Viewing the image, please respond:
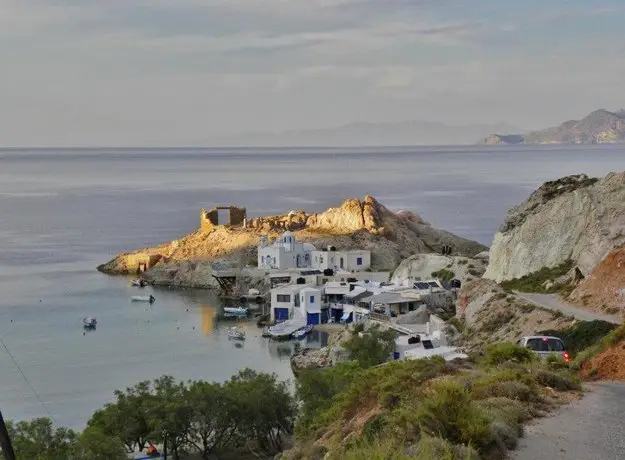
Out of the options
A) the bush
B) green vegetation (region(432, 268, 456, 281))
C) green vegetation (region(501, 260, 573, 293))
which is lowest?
green vegetation (region(432, 268, 456, 281))

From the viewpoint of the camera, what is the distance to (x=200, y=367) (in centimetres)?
4084

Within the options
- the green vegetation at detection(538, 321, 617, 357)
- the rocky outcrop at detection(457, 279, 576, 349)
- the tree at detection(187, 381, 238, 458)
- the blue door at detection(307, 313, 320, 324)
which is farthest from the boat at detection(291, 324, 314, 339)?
the green vegetation at detection(538, 321, 617, 357)

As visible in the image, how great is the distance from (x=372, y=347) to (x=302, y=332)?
53.0ft

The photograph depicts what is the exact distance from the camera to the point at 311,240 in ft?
240

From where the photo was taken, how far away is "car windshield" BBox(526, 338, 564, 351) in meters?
20.9

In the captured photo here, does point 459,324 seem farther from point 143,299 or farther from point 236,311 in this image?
point 143,299

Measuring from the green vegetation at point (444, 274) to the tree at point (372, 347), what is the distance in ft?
61.3

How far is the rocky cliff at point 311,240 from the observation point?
2832 inches

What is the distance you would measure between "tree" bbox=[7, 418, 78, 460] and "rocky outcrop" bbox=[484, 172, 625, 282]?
20.9m

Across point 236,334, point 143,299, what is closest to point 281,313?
point 236,334

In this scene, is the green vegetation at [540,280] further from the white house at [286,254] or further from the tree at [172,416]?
the white house at [286,254]

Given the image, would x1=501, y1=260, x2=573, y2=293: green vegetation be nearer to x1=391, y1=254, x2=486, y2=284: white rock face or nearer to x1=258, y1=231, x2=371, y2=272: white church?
x1=391, y1=254, x2=486, y2=284: white rock face

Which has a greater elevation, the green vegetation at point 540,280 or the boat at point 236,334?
the green vegetation at point 540,280

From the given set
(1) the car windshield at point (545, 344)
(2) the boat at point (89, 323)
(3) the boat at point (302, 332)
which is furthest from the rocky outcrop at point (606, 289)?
(2) the boat at point (89, 323)
